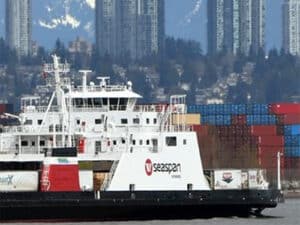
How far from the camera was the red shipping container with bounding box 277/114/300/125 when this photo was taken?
123 metres

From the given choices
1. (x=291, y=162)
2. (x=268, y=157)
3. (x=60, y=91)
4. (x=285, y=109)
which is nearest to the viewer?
(x=60, y=91)

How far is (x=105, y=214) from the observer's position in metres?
73.9

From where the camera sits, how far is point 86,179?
243ft

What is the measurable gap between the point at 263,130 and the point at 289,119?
16.7 ft

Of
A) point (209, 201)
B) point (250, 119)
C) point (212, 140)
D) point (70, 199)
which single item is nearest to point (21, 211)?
point (70, 199)

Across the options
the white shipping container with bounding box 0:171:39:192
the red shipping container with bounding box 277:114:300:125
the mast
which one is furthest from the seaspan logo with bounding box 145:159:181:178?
the red shipping container with bounding box 277:114:300:125

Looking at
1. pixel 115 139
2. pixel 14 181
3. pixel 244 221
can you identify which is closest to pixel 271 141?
pixel 244 221

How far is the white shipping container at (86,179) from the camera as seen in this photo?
7400 centimetres

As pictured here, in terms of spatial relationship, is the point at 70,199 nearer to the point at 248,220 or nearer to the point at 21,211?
the point at 21,211

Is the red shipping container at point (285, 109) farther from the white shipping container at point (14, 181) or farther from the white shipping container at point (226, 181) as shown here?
the white shipping container at point (14, 181)

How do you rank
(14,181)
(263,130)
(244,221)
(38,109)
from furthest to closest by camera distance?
(263,130) → (38,109) → (244,221) → (14,181)

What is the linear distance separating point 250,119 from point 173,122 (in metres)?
41.0

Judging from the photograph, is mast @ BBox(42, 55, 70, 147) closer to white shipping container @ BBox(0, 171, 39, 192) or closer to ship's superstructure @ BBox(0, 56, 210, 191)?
ship's superstructure @ BBox(0, 56, 210, 191)

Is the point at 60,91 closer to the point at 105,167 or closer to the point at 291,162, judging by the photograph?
the point at 105,167
